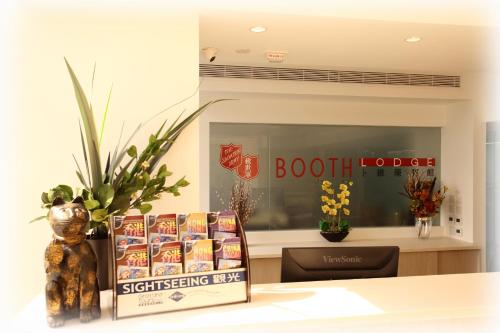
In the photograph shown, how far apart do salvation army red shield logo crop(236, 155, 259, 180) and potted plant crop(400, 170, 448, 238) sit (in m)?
1.79

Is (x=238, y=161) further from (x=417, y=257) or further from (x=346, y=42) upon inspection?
(x=417, y=257)

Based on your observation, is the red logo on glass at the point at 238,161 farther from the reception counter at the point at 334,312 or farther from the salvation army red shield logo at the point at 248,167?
the reception counter at the point at 334,312

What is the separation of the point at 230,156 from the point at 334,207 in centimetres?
127

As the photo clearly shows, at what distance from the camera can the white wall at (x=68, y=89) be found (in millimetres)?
2164

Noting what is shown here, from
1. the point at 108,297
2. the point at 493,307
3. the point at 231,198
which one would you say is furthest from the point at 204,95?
the point at 493,307

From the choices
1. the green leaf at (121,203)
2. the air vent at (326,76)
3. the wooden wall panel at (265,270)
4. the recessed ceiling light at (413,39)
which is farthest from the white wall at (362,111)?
the green leaf at (121,203)

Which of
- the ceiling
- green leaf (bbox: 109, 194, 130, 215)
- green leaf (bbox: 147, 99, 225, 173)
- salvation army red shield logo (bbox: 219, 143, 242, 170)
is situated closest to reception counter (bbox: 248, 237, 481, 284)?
salvation army red shield logo (bbox: 219, 143, 242, 170)

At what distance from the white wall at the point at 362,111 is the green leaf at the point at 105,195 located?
275 centimetres

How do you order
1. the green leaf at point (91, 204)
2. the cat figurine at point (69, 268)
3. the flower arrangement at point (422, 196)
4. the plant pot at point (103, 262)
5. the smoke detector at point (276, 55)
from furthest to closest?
the flower arrangement at point (422, 196), the smoke detector at point (276, 55), the plant pot at point (103, 262), the green leaf at point (91, 204), the cat figurine at point (69, 268)

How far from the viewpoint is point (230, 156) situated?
4742mm

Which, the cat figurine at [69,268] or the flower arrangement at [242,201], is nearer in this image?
the cat figurine at [69,268]

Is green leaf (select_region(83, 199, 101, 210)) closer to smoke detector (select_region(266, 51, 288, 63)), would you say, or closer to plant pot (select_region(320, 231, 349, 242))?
smoke detector (select_region(266, 51, 288, 63))

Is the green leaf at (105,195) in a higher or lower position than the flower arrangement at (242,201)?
higher

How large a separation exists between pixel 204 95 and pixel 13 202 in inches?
98.3
